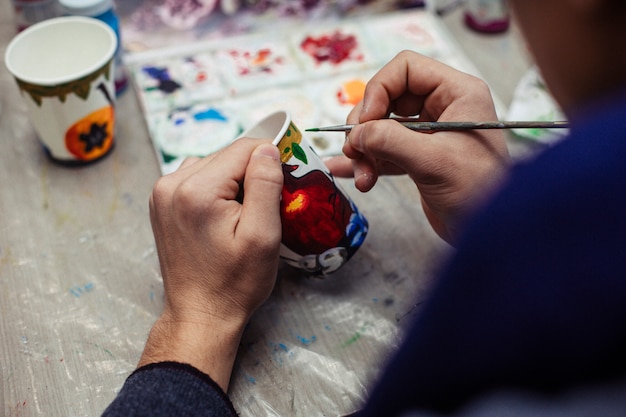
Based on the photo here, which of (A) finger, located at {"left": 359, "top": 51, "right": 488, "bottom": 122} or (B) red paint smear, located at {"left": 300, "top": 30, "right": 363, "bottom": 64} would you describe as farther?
(B) red paint smear, located at {"left": 300, "top": 30, "right": 363, "bottom": 64}

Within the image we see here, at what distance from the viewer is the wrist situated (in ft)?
2.39

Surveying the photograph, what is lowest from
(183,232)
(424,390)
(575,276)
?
(183,232)

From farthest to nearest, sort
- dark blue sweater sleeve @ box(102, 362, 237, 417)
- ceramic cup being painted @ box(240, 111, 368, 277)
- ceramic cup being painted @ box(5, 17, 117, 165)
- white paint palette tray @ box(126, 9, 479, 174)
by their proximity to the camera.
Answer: white paint palette tray @ box(126, 9, 479, 174) → ceramic cup being painted @ box(5, 17, 117, 165) → ceramic cup being painted @ box(240, 111, 368, 277) → dark blue sweater sleeve @ box(102, 362, 237, 417)

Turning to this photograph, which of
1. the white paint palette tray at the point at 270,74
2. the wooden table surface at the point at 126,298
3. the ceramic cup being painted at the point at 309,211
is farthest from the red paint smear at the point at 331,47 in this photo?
the ceramic cup being painted at the point at 309,211

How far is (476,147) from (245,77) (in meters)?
0.61

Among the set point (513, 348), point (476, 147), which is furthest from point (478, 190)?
point (513, 348)

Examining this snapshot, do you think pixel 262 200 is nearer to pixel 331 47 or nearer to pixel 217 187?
pixel 217 187

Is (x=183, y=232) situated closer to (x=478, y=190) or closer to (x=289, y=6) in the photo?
(x=478, y=190)

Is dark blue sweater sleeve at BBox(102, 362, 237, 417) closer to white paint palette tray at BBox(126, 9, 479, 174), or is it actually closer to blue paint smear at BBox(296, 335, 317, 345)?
blue paint smear at BBox(296, 335, 317, 345)

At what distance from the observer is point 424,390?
0.49m

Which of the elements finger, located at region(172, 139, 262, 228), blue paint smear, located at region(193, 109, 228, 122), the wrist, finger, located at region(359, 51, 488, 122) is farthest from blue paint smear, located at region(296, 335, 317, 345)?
blue paint smear, located at region(193, 109, 228, 122)

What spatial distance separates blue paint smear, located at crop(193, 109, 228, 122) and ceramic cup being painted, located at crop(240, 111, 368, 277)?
31 cm

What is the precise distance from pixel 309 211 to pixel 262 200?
8cm

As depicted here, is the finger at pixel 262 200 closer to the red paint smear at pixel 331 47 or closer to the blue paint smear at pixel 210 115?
the blue paint smear at pixel 210 115
